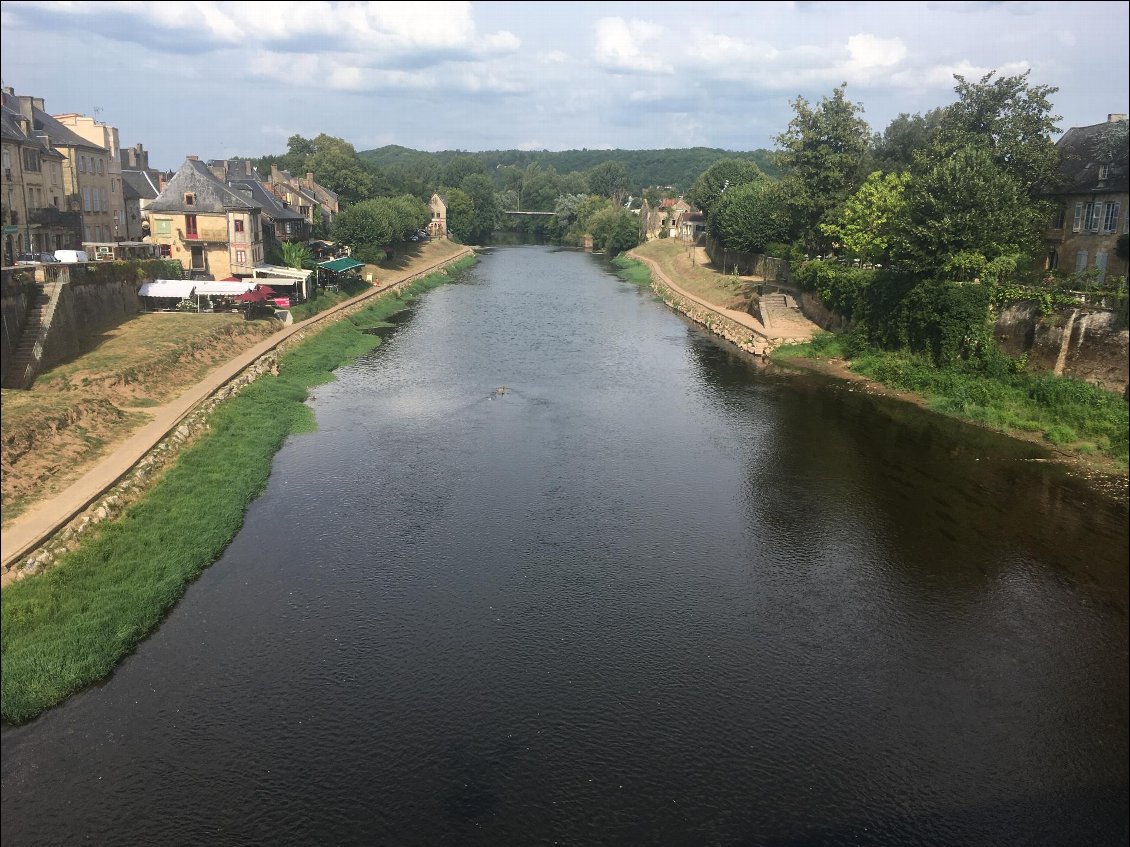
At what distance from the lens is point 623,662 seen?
20578mm

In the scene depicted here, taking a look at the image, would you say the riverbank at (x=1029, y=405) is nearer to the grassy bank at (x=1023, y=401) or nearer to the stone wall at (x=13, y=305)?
the grassy bank at (x=1023, y=401)

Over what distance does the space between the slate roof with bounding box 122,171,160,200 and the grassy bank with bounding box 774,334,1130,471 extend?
199 feet

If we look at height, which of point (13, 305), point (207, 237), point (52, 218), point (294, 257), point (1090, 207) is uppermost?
point (1090, 207)

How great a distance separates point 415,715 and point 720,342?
159 feet

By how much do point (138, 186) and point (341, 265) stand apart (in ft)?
61.2

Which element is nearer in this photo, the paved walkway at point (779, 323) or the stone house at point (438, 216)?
the paved walkway at point (779, 323)

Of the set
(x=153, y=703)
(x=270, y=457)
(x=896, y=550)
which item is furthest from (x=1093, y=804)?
(x=270, y=457)

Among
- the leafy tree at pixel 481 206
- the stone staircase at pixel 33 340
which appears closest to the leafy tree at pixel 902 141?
the stone staircase at pixel 33 340

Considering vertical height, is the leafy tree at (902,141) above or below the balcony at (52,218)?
above

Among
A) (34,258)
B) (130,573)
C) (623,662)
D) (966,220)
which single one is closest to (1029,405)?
(966,220)

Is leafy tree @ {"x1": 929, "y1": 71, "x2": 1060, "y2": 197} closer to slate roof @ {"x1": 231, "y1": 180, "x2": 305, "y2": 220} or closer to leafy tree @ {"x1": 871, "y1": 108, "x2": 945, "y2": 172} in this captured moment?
leafy tree @ {"x1": 871, "y1": 108, "x2": 945, "y2": 172}

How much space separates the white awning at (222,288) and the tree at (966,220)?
41.2 metres

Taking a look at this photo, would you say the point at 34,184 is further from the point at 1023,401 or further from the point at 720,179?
the point at 720,179

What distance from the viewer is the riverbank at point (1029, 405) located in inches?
1330
